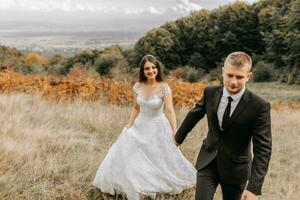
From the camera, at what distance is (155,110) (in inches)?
207

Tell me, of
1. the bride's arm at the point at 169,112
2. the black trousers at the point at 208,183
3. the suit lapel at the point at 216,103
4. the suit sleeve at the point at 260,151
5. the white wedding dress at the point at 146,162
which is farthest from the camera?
the bride's arm at the point at 169,112

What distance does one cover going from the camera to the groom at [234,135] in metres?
3.02

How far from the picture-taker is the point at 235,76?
3.03 metres

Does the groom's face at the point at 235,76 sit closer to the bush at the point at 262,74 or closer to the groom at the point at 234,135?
the groom at the point at 234,135

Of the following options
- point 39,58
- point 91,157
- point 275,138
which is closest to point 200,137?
point 275,138

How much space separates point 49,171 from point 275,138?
5045 mm

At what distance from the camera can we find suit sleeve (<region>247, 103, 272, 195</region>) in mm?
2980

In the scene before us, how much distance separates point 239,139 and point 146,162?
1.90 m

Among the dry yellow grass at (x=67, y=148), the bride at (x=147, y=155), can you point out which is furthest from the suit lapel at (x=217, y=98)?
the dry yellow grass at (x=67, y=148)

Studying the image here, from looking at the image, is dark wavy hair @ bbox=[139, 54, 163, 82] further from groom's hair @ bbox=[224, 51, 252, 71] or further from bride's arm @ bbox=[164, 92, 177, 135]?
groom's hair @ bbox=[224, 51, 252, 71]

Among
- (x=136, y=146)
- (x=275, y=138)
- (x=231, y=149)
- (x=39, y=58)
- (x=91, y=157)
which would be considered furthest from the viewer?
(x=39, y=58)

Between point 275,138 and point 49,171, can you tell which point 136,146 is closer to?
point 49,171

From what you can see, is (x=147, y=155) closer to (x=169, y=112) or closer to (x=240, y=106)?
(x=169, y=112)

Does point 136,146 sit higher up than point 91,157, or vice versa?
point 136,146
